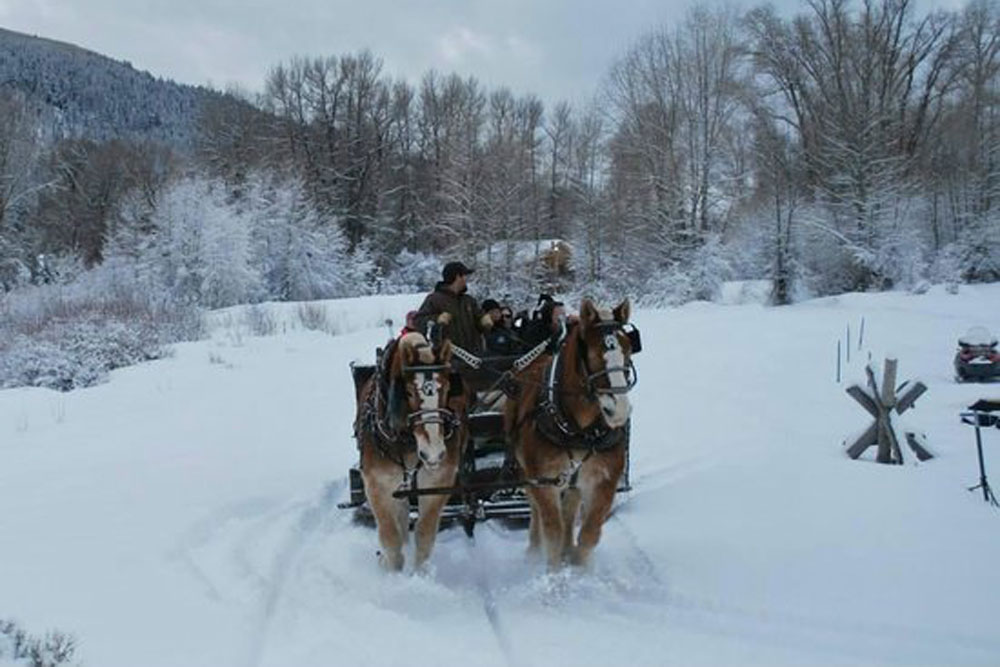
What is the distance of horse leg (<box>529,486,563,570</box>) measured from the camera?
18.9ft

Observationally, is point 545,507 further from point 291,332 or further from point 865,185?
point 865,185

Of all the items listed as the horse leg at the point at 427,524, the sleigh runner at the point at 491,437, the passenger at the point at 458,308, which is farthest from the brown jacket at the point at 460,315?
the horse leg at the point at 427,524

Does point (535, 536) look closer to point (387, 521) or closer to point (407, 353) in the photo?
point (387, 521)

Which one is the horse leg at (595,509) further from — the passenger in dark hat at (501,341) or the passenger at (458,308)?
the passenger in dark hat at (501,341)

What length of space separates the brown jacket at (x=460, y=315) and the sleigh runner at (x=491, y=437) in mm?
278

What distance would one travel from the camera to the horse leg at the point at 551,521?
575cm

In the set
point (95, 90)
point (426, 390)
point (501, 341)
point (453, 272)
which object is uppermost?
point (95, 90)

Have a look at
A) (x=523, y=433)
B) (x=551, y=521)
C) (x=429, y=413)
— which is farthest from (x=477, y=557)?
(x=429, y=413)

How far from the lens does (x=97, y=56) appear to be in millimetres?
114062

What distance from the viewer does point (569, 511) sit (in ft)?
20.3

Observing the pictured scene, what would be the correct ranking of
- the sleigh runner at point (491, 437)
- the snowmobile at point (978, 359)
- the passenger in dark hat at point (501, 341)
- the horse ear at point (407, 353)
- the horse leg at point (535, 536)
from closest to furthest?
1. the horse ear at point (407, 353)
2. the sleigh runner at point (491, 437)
3. the horse leg at point (535, 536)
4. the passenger in dark hat at point (501, 341)
5. the snowmobile at point (978, 359)

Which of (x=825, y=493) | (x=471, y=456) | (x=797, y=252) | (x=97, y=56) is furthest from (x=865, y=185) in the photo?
(x=97, y=56)

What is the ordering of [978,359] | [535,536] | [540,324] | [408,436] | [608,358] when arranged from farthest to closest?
1. [978,359]
2. [540,324]
3. [535,536]
4. [408,436]
5. [608,358]

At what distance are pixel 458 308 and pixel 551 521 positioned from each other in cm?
Result: 233
